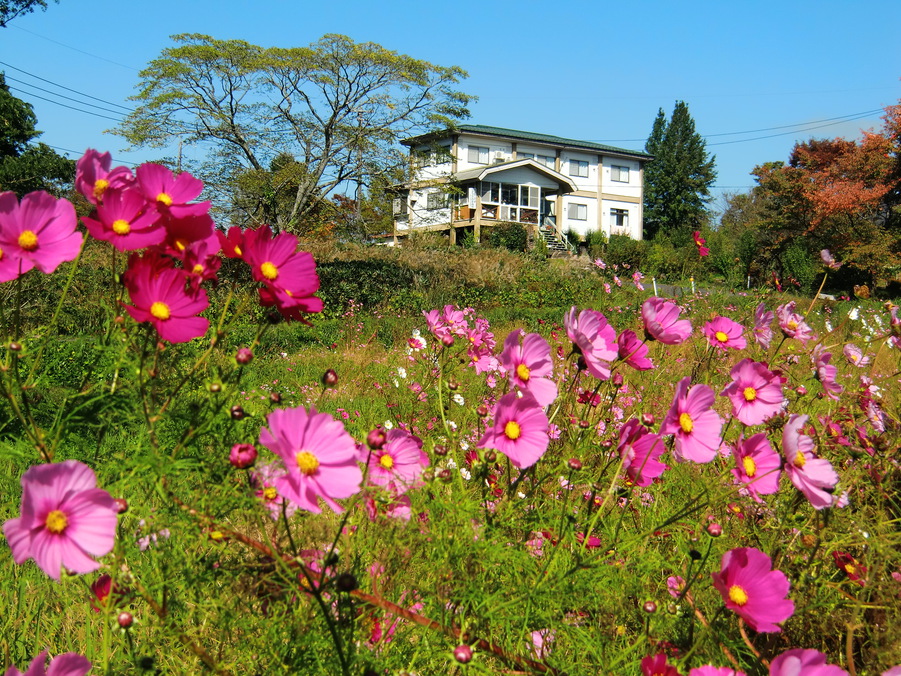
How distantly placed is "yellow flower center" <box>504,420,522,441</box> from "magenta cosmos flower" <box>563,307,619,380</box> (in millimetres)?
181

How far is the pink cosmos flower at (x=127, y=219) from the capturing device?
0.79 metres

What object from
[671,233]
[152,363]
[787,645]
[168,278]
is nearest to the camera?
[168,278]

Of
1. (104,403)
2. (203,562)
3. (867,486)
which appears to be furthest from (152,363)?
A: (867,486)

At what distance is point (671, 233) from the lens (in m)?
39.6

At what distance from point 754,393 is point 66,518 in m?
1.04

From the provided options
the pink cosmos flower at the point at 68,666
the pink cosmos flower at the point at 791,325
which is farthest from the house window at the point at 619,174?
the pink cosmos flower at the point at 68,666

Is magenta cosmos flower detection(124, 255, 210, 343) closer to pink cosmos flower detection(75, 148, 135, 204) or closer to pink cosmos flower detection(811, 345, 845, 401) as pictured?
pink cosmos flower detection(75, 148, 135, 204)

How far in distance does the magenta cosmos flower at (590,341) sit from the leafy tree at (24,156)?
17.9m

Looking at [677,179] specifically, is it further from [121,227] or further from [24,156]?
[121,227]

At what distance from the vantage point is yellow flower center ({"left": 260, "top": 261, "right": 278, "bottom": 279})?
837mm

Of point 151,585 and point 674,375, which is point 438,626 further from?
point 674,375

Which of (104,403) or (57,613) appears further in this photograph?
(57,613)

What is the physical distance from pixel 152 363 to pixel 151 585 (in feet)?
1.08

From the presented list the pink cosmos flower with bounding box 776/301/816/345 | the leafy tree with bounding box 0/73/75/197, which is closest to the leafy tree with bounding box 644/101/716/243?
the leafy tree with bounding box 0/73/75/197
